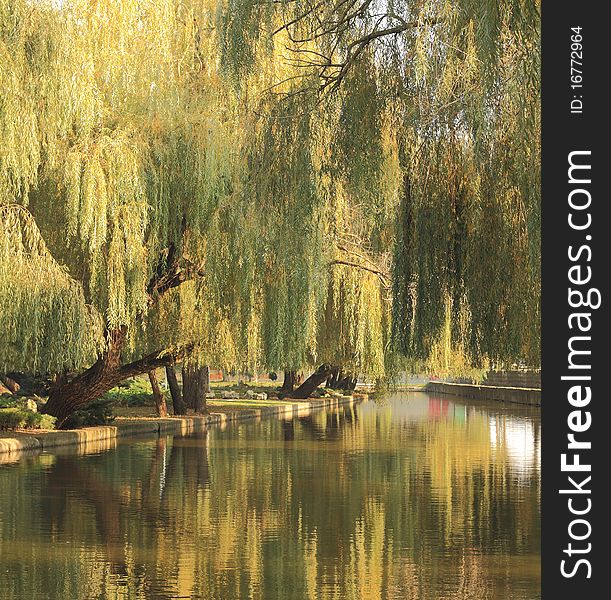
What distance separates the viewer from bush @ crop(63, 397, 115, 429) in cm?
3376

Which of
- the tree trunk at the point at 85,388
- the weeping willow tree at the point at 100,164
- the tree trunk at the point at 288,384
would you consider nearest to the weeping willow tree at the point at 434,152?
the weeping willow tree at the point at 100,164

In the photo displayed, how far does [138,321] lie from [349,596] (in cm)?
1877

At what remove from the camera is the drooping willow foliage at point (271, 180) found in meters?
12.2

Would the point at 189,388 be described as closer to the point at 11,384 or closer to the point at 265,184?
the point at 11,384

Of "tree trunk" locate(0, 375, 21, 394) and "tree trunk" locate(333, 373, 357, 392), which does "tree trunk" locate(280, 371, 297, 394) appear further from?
"tree trunk" locate(0, 375, 21, 394)

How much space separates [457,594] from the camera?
1073 cm

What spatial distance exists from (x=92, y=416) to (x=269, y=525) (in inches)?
812

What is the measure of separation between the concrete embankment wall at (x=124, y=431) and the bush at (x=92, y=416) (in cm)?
37

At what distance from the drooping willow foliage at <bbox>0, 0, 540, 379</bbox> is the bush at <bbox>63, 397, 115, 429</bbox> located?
3.90 meters

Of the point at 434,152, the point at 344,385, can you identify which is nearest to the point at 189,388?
the point at 434,152

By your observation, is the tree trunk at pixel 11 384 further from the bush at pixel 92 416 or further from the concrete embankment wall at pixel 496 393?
the concrete embankment wall at pixel 496 393

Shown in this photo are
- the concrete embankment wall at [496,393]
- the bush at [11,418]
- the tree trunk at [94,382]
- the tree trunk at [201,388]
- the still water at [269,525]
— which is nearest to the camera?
the still water at [269,525]

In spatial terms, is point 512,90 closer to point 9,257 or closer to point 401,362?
point 9,257

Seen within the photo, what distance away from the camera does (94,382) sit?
105 feet
